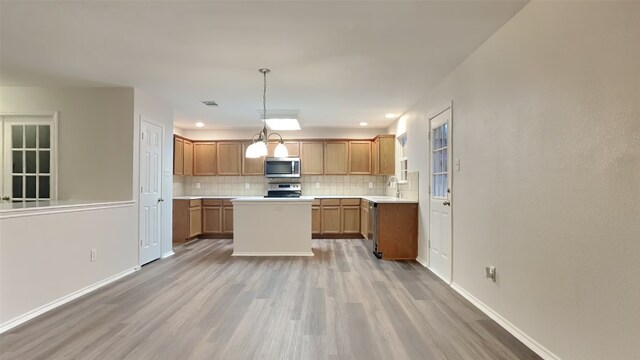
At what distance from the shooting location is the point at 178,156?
7340 mm

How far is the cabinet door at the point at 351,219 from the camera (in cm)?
752

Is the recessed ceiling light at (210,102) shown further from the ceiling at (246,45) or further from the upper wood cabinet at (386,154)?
the upper wood cabinet at (386,154)

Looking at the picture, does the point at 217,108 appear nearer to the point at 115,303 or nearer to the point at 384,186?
the point at 115,303

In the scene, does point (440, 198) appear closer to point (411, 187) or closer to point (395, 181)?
point (411, 187)

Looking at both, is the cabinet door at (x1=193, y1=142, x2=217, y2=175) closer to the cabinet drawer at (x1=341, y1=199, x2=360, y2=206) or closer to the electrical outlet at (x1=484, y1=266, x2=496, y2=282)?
the cabinet drawer at (x1=341, y1=199, x2=360, y2=206)

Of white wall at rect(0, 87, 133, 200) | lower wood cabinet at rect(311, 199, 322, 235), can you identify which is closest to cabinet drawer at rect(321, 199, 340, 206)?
lower wood cabinet at rect(311, 199, 322, 235)

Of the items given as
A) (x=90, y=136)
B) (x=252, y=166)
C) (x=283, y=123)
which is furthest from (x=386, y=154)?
(x=90, y=136)

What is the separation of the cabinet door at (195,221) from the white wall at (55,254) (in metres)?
2.58

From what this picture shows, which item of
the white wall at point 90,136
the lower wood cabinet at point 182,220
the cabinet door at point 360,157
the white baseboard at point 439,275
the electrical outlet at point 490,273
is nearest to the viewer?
the electrical outlet at point 490,273

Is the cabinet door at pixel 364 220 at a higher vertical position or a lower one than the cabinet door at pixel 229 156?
lower

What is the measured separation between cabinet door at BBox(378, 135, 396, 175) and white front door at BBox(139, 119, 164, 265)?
4.13 meters

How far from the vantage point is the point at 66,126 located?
15.5 feet

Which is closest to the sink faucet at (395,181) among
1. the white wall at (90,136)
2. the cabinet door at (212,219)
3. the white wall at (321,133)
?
the white wall at (321,133)

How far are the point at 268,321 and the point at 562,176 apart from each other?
92.7 inches
